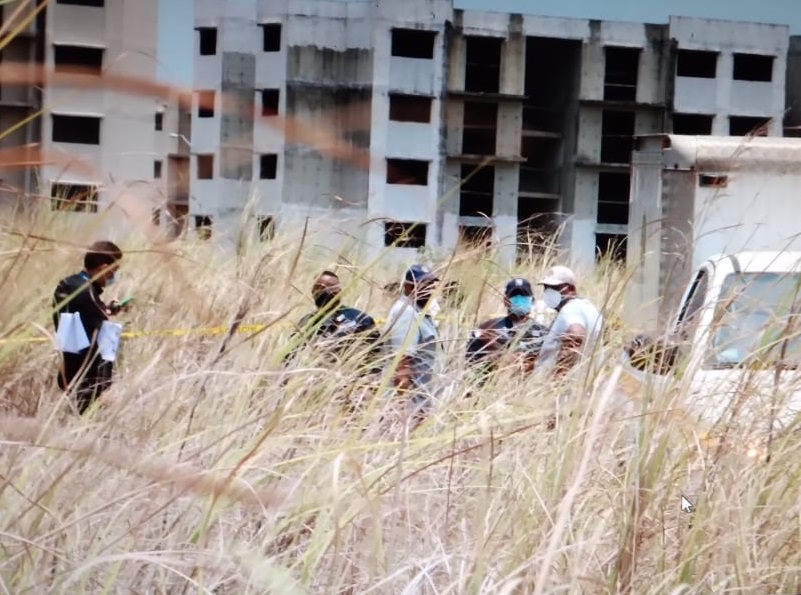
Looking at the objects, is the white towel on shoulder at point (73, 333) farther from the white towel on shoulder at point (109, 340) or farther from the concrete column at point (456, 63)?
the concrete column at point (456, 63)

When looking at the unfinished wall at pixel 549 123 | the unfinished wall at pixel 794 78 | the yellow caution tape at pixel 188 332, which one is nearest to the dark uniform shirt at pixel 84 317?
the yellow caution tape at pixel 188 332

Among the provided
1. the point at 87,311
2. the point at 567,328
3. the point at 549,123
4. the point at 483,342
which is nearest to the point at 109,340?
the point at 87,311

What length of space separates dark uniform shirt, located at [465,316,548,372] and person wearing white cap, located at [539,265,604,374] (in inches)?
1.8

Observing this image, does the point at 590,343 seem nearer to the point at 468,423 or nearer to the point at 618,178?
the point at 468,423

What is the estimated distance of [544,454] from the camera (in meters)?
2.62

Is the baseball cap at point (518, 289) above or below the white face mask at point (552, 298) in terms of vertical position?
above

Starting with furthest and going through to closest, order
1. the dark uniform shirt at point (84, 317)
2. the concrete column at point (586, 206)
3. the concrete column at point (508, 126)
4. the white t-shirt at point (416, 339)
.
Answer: the concrete column at point (586, 206) → the concrete column at point (508, 126) → the dark uniform shirt at point (84, 317) → the white t-shirt at point (416, 339)

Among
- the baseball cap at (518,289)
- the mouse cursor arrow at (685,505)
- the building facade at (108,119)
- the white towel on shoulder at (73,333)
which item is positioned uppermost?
the building facade at (108,119)

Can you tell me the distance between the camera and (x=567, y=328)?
4148 mm

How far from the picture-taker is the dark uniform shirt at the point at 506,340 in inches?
146

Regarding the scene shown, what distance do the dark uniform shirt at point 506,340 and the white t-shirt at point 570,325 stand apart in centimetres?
4

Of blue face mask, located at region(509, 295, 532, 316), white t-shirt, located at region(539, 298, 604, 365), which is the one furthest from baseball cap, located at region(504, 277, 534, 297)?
white t-shirt, located at region(539, 298, 604, 365)

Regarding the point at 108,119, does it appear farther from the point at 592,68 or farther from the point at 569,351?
the point at 592,68

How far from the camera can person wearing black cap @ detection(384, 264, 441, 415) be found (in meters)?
3.02
